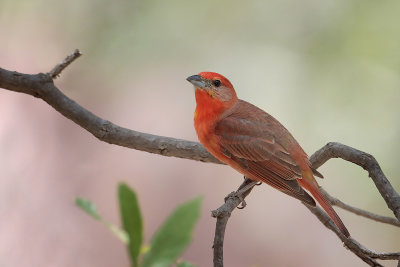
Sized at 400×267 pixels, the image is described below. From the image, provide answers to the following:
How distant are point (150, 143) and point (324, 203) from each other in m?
0.72

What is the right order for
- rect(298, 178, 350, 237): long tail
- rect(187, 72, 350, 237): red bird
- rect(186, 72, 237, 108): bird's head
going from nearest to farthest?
rect(298, 178, 350, 237): long tail, rect(187, 72, 350, 237): red bird, rect(186, 72, 237, 108): bird's head

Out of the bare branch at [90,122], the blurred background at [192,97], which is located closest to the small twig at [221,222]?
the bare branch at [90,122]

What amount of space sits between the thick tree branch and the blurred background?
3.94 feet

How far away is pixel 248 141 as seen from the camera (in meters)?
2.47

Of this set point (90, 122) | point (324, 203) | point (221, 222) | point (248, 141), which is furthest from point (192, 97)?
point (221, 222)

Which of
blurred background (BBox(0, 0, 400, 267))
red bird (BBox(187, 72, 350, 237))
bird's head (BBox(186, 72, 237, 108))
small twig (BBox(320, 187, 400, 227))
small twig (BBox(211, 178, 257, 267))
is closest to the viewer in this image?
small twig (BBox(211, 178, 257, 267))

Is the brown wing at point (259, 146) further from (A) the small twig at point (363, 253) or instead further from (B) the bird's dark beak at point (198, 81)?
(A) the small twig at point (363, 253)

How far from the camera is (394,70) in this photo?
12.2ft

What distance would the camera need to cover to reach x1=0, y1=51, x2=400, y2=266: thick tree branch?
1358mm

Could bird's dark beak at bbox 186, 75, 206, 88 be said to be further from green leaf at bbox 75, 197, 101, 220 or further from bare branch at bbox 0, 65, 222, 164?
green leaf at bbox 75, 197, 101, 220

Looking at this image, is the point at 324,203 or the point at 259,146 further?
the point at 259,146

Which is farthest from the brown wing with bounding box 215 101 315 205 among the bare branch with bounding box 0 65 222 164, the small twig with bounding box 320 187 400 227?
the bare branch with bounding box 0 65 222 164

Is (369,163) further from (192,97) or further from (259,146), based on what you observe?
(192,97)

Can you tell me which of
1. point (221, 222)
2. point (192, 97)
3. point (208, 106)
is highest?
point (192, 97)
